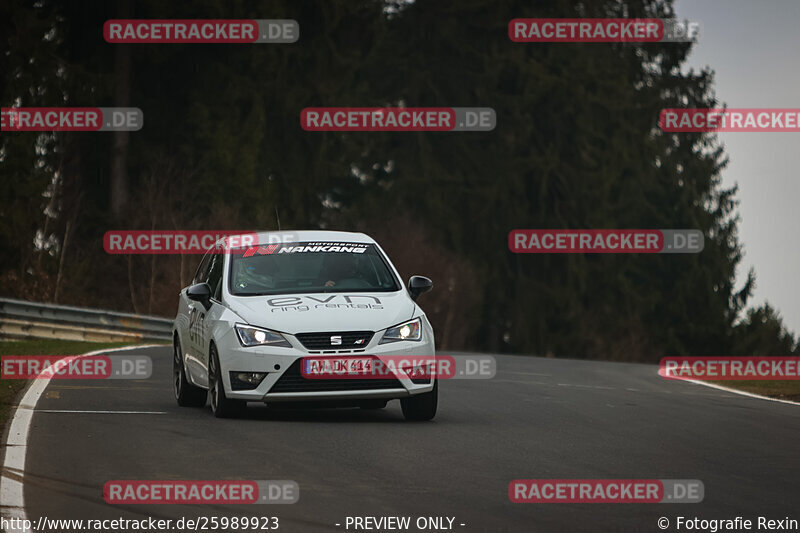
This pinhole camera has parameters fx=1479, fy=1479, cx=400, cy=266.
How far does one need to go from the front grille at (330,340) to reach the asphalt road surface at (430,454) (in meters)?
0.70

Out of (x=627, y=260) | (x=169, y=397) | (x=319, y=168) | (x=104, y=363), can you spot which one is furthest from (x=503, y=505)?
(x=627, y=260)

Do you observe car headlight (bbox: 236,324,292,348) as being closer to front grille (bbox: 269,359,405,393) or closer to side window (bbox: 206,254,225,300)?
front grille (bbox: 269,359,405,393)

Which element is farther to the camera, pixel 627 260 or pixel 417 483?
pixel 627 260

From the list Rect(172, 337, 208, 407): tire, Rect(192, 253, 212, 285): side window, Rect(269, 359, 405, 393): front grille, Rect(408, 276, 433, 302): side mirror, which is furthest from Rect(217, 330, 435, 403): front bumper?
Rect(192, 253, 212, 285): side window

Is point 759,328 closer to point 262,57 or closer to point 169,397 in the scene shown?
point 262,57

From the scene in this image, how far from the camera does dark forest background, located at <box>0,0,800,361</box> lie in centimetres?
5012

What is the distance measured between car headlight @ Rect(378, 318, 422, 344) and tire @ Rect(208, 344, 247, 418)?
4.75 ft

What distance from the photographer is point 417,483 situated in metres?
9.40

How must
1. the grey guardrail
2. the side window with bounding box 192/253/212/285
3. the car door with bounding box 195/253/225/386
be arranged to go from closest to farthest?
the car door with bounding box 195/253/225/386 < the side window with bounding box 192/253/212/285 < the grey guardrail

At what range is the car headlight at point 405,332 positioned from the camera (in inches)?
512

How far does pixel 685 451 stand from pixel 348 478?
3186 millimetres

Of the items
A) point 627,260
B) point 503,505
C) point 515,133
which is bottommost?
point 503,505

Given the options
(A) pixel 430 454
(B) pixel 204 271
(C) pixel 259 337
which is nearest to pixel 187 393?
(B) pixel 204 271

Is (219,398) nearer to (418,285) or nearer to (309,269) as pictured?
(309,269)
